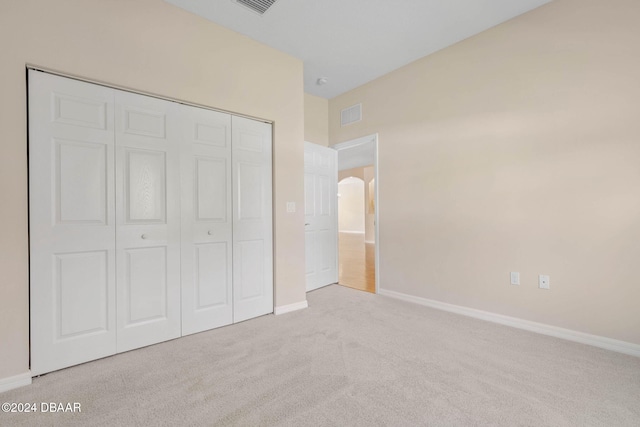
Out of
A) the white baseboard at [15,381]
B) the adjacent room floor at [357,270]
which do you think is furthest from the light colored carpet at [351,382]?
the adjacent room floor at [357,270]

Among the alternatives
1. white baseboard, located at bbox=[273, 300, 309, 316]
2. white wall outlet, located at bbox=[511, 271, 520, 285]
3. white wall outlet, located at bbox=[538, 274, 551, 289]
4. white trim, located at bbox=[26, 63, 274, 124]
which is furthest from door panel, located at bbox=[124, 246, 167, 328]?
white wall outlet, located at bbox=[538, 274, 551, 289]

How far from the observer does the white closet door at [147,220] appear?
2.18 meters

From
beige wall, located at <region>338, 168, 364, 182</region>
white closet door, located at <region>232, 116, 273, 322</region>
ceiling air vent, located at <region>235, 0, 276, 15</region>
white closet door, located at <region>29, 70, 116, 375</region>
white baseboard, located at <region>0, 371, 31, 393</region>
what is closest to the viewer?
white baseboard, located at <region>0, 371, 31, 393</region>

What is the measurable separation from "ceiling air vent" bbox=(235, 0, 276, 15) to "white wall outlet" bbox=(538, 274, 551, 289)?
3439 mm

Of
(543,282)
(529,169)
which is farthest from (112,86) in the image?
(543,282)

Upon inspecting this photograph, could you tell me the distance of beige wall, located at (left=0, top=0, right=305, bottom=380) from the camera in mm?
1767

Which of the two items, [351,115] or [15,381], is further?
[351,115]

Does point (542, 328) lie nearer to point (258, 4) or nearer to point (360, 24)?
point (360, 24)

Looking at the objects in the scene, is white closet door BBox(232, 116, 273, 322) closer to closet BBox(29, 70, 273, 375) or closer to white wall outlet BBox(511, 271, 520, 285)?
closet BBox(29, 70, 273, 375)

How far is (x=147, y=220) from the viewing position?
229 centimetres

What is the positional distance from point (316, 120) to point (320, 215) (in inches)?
60.9

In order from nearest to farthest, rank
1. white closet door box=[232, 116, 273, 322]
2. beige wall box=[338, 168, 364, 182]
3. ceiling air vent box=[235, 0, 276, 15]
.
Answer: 1. ceiling air vent box=[235, 0, 276, 15]
2. white closet door box=[232, 116, 273, 322]
3. beige wall box=[338, 168, 364, 182]

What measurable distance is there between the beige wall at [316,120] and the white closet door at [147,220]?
2.16 meters

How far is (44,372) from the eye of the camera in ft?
6.18
